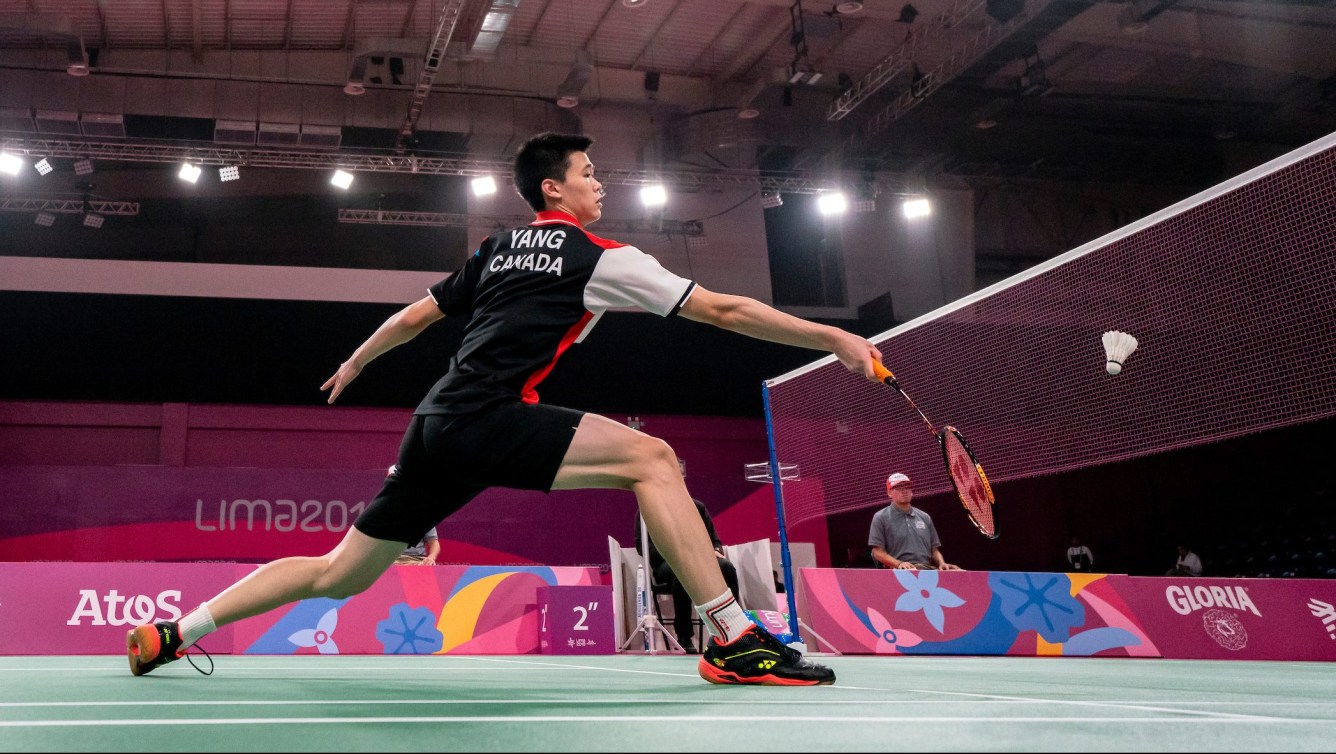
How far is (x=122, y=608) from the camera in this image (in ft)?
25.0

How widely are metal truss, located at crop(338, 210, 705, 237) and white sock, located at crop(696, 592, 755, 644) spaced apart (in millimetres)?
12536

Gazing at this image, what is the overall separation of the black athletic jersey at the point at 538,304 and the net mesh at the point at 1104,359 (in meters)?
4.59

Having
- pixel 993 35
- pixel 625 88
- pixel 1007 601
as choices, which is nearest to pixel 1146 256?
pixel 1007 601

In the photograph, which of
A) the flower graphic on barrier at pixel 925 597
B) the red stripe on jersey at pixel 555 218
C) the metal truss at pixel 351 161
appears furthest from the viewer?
the metal truss at pixel 351 161

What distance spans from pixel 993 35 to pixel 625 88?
5.44 meters

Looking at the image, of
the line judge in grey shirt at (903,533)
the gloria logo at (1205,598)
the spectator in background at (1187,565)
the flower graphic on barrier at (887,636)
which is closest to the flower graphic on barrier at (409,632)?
the flower graphic on barrier at (887,636)

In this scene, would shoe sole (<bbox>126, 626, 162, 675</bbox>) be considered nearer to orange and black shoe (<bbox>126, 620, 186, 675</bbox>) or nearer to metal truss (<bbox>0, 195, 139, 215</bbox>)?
orange and black shoe (<bbox>126, 620, 186, 675</bbox>)

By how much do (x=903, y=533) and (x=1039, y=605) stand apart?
112 centimetres

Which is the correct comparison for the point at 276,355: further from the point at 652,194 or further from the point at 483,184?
the point at 652,194

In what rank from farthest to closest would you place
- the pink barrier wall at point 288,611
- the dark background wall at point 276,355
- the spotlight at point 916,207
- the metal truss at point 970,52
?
the spotlight at point 916,207
the dark background wall at point 276,355
the metal truss at point 970,52
the pink barrier wall at point 288,611

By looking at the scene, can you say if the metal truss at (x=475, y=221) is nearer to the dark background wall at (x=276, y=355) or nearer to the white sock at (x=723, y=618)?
the dark background wall at (x=276, y=355)

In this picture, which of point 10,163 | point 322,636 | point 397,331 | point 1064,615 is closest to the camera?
point 397,331

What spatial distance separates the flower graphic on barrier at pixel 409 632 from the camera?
27.1 feet

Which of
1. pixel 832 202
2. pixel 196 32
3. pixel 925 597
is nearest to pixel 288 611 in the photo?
pixel 925 597
